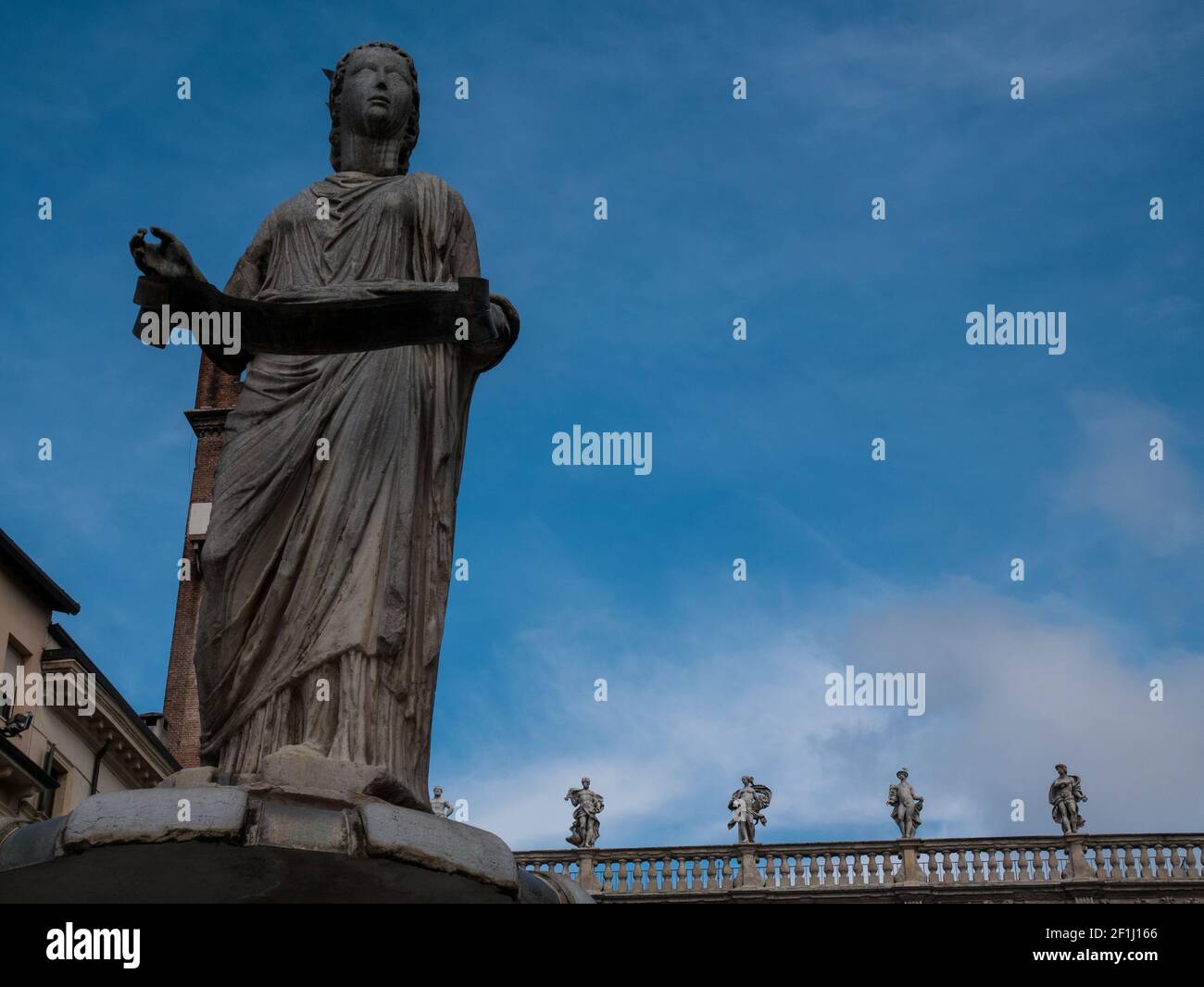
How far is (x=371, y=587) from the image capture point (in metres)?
6.35

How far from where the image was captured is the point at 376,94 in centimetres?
748

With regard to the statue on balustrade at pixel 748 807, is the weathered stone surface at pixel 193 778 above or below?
below

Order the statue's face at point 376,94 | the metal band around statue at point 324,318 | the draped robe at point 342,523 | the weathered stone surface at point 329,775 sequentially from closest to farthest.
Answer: the weathered stone surface at point 329,775 < the draped robe at point 342,523 < the metal band around statue at point 324,318 < the statue's face at point 376,94

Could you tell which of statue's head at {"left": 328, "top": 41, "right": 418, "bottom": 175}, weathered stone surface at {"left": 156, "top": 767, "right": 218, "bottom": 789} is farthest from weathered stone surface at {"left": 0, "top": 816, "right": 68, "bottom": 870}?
statue's head at {"left": 328, "top": 41, "right": 418, "bottom": 175}

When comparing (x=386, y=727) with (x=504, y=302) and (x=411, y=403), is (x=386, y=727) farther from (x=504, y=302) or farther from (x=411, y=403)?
(x=504, y=302)

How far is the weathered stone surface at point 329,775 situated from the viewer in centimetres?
578

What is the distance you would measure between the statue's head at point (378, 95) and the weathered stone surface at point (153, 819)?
132 inches

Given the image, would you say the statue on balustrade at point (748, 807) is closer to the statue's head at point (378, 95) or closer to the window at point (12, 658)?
the window at point (12, 658)

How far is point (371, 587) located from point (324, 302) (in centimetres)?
114

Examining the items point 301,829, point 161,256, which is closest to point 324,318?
point 161,256

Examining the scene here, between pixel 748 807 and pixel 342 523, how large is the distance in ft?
128

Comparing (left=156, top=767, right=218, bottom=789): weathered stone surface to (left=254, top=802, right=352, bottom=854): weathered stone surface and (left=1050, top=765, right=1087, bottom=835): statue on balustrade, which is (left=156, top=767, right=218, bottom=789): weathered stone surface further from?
(left=1050, top=765, right=1087, bottom=835): statue on balustrade

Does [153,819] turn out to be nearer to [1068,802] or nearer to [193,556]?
[1068,802]

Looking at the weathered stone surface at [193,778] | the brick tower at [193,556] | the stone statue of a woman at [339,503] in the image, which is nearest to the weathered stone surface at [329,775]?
the stone statue of a woman at [339,503]
